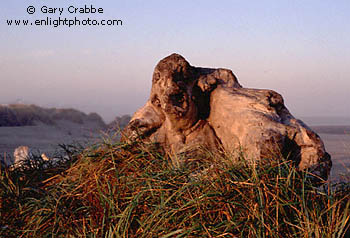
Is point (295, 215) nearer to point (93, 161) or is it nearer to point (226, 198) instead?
point (226, 198)

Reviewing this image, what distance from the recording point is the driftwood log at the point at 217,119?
3.68m

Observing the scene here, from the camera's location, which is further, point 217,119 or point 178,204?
point 217,119

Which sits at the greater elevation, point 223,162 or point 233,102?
point 233,102

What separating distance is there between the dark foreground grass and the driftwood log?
71 cm

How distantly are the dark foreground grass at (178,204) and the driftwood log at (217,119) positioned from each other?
71 centimetres

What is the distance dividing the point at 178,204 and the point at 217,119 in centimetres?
178

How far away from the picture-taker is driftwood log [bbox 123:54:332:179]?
3.68m

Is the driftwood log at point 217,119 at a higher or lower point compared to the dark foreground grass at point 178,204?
higher

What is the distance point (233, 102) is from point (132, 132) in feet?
3.53

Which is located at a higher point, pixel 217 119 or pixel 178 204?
pixel 217 119

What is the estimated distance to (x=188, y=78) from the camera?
4.09 m

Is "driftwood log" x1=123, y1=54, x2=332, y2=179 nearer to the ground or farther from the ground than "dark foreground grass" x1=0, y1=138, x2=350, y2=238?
farther from the ground

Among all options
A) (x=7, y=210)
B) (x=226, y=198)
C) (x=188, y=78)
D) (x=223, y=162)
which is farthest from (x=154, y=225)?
(x=188, y=78)

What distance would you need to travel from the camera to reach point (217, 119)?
4.12 meters
